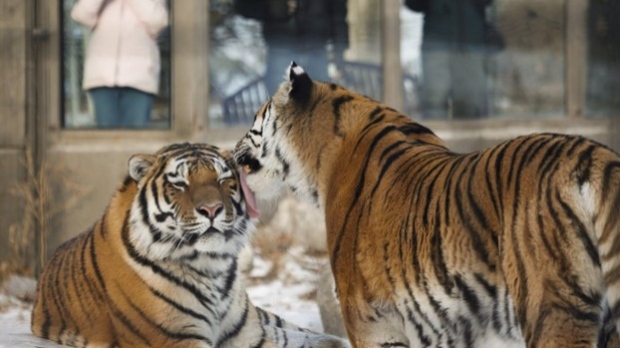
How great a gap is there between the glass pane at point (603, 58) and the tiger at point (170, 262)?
14.9 feet

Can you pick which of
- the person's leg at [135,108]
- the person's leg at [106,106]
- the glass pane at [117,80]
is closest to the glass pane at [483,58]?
the glass pane at [117,80]

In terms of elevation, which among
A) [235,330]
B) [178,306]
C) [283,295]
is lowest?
[283,295]

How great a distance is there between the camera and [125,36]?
844 centimetres

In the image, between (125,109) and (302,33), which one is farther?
(302,33)

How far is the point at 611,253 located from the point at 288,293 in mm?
4589

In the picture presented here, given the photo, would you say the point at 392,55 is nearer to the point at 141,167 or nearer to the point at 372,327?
the point at 141,167

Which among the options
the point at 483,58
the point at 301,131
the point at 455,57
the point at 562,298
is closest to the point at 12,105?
the point at 455,57

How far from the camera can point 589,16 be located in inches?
349

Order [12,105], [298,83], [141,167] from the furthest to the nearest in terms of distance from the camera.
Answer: [12,105] < [141,167] < [298,83]

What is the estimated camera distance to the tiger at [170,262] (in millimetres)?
4781

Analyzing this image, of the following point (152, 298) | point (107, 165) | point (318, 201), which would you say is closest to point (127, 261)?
point (152, 298)

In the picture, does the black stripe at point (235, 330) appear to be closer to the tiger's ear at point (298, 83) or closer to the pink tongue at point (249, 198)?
the pink tongue at point (249, 198)

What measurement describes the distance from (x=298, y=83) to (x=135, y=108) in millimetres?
4225

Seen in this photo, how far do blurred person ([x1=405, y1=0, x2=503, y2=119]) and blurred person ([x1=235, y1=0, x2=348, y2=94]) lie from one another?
635 millimetres
